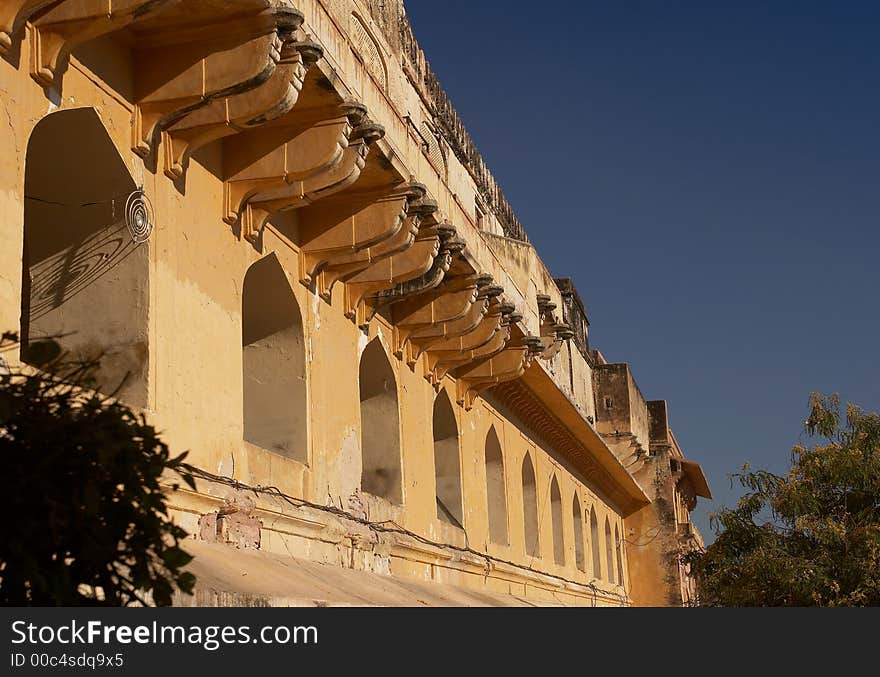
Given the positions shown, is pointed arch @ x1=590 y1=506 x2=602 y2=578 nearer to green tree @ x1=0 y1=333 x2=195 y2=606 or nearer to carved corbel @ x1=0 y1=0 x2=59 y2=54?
carved corbel @ x1=0 y1=0 x2=59 y2=54

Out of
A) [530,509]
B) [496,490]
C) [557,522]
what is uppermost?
[557,522]

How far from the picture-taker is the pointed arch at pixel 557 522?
835 inches

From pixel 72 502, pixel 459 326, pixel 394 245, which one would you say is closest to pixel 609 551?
pixel 459 326

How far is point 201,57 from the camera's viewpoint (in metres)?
7.21

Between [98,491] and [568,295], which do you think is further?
[568,295]

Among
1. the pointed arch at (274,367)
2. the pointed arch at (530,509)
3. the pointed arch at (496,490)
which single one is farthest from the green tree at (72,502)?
the pointed arch at (530,509)

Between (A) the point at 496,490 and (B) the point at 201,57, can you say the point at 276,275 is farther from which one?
(A) the point at 496,490

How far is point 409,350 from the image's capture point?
12234mm

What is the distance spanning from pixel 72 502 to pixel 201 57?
4453 mm

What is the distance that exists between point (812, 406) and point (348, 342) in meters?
8.16

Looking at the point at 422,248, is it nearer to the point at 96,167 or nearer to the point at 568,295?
the point at 96,167

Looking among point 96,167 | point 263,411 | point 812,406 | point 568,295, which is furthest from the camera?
point 568,295

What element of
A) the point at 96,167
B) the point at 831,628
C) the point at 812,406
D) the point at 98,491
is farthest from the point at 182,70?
the point at 812,406

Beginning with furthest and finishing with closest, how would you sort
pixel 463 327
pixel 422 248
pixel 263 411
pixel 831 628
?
1. pixel 463 327
2. pixel 422 248
3. pixel 263 411
4. pixel 831 628
